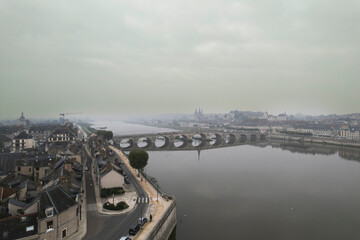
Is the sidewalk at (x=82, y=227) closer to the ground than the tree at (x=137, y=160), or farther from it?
closer to the ground

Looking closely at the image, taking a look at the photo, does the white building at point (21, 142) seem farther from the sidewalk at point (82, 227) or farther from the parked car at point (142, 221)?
the parked car at point (142, 221)

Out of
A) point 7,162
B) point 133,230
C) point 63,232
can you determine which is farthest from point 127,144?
point 133,230

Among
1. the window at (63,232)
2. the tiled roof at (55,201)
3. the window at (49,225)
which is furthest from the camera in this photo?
the window at (63,232)

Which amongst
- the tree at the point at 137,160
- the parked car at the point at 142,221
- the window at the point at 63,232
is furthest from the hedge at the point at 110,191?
the window at the point at 63,232

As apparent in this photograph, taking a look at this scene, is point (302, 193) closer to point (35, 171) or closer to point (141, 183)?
point (141, 183)

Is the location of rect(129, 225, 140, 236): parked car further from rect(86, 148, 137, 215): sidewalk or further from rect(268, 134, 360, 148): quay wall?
rect(268, 134, 360, 148): quay wall

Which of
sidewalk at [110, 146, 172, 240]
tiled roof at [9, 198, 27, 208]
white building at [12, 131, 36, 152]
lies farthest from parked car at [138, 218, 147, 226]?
white building at [12, 131, 36, 152]

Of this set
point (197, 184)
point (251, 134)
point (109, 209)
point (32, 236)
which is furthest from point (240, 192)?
point (251, 134)

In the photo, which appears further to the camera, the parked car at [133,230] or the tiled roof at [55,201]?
the parked car at [133,230]

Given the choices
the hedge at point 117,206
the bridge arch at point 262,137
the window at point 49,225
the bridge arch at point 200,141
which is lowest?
the bridge arch at point 200,141

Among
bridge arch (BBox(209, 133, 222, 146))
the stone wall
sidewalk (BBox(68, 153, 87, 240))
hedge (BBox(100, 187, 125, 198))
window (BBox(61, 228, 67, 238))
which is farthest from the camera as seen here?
bridge arch (BBox(209, 133, 222, 146))
